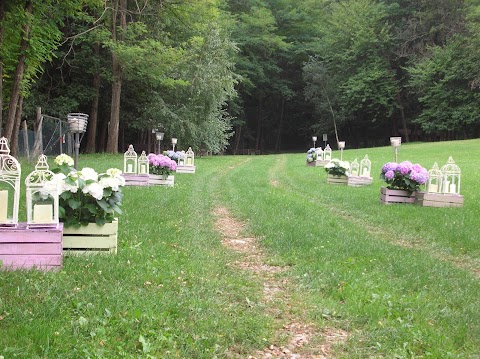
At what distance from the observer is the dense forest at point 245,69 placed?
23.1 metres

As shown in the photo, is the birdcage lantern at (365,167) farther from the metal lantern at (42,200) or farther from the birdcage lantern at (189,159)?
the metal lantern at (42,200)

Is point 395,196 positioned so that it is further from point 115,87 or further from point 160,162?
point 115,87

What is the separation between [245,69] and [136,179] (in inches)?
1430

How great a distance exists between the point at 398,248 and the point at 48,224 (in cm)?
462

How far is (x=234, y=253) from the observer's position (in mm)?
6160

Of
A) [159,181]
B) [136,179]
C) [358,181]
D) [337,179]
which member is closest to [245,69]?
[337,179]

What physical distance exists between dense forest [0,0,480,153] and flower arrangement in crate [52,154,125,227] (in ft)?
27.5

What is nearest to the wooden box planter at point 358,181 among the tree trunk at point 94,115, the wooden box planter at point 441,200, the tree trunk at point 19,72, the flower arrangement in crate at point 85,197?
the wooden box planter at point 441,200

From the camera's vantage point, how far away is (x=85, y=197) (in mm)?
5016

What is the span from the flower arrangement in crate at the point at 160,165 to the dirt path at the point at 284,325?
6.97 meters

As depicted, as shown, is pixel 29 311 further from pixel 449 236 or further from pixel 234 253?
pixel 449 236

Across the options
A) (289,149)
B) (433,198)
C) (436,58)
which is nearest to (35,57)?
(433,198)

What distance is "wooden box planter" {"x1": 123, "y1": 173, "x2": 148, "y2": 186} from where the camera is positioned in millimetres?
12609

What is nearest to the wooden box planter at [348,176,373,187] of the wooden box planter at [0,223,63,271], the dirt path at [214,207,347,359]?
the dirt path at [214,207,347,359]
